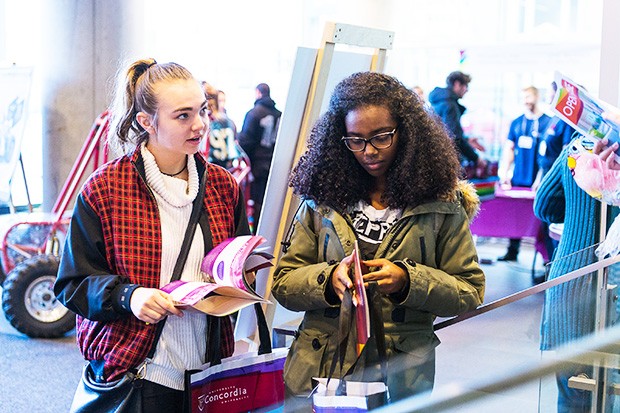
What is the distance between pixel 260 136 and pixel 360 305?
18.0 ft

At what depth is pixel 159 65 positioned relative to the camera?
83.4 inches

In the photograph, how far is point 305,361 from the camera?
200 cm

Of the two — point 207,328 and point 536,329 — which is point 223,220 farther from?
point 536,329

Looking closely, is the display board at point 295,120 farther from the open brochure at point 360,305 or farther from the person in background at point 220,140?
the person in background at point 220,140

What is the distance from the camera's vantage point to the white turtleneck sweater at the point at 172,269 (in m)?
2.04

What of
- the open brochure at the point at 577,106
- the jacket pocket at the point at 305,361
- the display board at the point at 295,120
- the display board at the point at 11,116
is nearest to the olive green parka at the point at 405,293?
the jacket pocket at the point at 305,361

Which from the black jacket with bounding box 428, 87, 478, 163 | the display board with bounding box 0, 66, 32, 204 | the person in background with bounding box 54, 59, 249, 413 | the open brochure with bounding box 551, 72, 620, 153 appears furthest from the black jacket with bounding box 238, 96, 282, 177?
the person in background with bounding box 54, 59, 249, 413

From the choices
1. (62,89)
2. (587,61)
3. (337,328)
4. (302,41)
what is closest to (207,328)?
(337,328)

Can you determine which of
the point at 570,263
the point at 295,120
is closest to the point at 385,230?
the point at 570,263

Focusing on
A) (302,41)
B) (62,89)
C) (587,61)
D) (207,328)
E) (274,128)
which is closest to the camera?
(207,328)

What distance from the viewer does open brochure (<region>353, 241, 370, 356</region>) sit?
1.71m

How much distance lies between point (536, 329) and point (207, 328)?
821mm

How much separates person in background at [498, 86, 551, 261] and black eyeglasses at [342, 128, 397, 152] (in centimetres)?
642

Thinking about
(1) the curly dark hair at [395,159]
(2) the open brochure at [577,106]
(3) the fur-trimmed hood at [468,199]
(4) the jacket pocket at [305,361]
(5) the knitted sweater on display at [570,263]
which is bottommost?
(4) the jacket pocket at [305,361]
